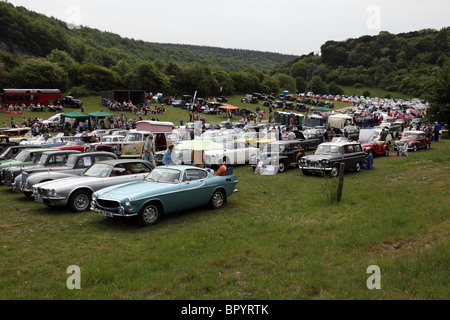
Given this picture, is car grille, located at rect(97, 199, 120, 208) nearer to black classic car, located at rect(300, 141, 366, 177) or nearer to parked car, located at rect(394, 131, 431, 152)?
black classic car, located at rect(300, 141, 366, 177)

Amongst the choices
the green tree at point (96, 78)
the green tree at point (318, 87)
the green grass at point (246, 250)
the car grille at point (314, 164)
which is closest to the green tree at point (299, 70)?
the green tree at point (318, 87)

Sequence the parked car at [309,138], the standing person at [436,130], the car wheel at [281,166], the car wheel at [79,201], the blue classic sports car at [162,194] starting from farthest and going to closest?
the standing person at [436,130], the parked car at [309,138], the car wheel at [281,166], the car wheel at [79,201], the blue classic sports car at [162,194]

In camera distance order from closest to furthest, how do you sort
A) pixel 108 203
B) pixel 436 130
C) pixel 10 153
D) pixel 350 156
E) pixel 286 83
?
1. pixel 108 203
2. pixel 10 153
3. pixel 350 156
4. pixel 436 130
5. pixel 286 83

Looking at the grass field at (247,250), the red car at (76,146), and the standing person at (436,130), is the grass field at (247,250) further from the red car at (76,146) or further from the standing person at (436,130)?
the standing person at (436,130)

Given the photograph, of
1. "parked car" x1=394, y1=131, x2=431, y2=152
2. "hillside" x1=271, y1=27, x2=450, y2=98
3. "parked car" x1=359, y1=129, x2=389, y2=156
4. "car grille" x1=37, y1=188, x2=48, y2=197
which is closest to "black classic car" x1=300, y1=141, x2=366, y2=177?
"parked car" x1=359, y1=129, x2=389, y2=156

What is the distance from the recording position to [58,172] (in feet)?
39.1

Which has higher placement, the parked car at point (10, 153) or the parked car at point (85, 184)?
the parked car at point (10, 153)

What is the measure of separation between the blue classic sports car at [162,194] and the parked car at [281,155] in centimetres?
667

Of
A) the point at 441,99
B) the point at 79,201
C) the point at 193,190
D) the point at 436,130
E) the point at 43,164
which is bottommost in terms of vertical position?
the point at 79,201

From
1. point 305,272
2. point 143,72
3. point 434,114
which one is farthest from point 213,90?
point 305,272

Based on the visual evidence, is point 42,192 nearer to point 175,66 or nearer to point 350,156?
point 350,156

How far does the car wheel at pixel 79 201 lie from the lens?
10070 millimetres

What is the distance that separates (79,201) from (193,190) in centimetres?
344

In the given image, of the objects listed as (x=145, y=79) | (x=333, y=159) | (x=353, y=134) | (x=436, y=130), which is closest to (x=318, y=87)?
(x=145, y=79)
